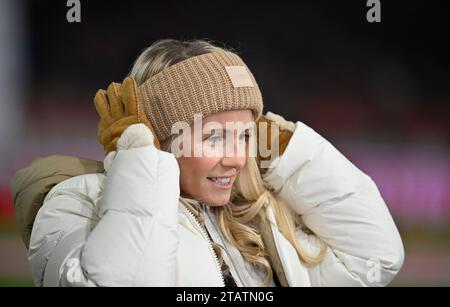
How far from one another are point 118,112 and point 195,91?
0.20 meters

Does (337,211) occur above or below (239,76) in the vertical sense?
below

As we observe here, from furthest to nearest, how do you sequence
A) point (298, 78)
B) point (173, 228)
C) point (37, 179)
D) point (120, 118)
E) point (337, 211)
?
1. point (298, 78)
2. point (337, 211)
3. point (37, 179)
4. point (120, 118)
5. point (173, 228)

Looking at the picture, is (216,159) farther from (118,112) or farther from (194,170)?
(118,112)

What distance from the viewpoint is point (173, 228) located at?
125cm

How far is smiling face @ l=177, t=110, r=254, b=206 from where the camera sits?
58.1 inches

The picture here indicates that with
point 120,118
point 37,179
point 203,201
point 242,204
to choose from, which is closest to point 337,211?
point 242,204

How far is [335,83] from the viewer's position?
1778 millimetres

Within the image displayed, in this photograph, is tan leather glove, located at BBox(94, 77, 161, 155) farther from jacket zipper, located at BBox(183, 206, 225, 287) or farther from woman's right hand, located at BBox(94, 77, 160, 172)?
jacket zipper, located at BBox(183, 206, 225, 287)

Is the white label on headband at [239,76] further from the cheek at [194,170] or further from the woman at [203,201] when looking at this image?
the cheek at [194,170]

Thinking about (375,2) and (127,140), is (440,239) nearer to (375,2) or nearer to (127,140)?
(375,2)

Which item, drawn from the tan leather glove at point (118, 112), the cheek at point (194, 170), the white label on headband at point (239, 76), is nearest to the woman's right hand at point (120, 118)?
the tan leather glove at point (118, 112)

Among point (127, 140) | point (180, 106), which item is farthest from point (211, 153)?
point (127, 140)

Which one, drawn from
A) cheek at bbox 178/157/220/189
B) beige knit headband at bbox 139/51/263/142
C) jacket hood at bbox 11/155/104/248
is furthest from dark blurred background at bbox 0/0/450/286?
cheek at bbox 178/157/220/189

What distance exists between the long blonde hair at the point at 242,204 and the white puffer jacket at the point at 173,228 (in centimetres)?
3
